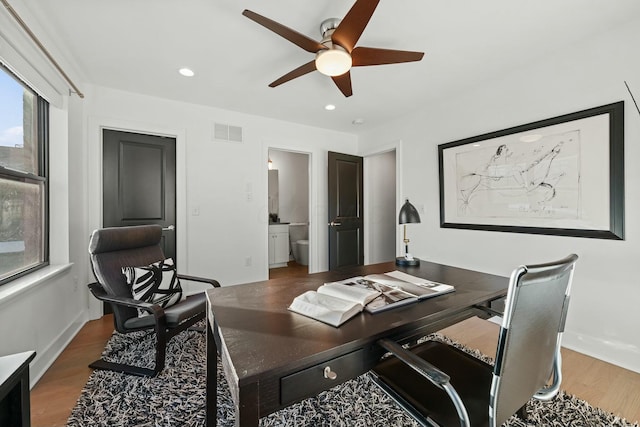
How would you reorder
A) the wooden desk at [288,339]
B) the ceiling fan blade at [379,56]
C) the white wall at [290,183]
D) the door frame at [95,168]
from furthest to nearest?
the white wall at [290,183]
the door frame at [95,168]
the ceiling fan blade at [379,56]
the wooden desk at [288,339]

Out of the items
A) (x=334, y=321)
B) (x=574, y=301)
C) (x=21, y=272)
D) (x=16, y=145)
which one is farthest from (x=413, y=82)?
(x=21, y=272)

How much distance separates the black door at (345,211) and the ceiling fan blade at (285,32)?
233 centimetres

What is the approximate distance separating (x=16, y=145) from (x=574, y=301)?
4.29m

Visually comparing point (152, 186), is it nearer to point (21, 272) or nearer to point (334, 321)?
point (21, 272)

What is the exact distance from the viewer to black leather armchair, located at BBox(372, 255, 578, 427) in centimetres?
77

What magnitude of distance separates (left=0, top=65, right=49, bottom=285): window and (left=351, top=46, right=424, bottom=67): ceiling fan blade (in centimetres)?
221

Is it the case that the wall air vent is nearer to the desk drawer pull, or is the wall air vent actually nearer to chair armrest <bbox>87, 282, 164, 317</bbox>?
chair armrest <bbox>87, 282, 164, 317</bbox>

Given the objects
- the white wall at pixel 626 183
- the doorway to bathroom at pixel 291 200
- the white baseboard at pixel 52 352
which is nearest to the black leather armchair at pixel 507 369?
the white wall at pixel 626 183

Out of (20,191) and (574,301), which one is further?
(574,301)

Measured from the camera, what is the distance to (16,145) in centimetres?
184

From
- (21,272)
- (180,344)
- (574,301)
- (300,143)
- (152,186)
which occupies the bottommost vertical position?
(180,344)

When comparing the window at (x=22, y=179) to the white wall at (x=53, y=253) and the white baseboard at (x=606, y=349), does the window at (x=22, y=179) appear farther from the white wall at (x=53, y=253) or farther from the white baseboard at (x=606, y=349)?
the white baseboard at (x=606, y=349)

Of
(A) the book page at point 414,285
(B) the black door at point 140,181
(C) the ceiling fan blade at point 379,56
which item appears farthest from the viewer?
(B) the black door at point 140,181

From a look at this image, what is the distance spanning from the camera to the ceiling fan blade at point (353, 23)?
4.42 ft
